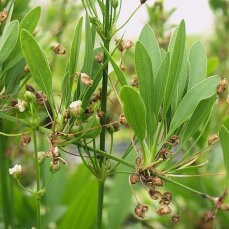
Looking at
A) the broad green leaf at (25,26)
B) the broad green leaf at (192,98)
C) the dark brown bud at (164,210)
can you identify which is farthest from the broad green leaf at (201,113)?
the broad green leaf at (25,26)

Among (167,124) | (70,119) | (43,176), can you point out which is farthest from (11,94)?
(43,176)

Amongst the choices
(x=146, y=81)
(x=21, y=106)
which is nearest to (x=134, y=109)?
(x=146, y=81)

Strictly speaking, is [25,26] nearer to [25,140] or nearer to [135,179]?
[25,140]

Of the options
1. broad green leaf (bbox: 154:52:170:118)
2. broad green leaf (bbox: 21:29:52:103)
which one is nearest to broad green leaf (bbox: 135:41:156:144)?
broad green leaf (bbox: 154:52:170:118)

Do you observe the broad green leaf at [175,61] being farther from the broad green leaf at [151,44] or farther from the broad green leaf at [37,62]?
the broad green leaf at [37,62]

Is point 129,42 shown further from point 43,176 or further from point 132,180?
point 43,176

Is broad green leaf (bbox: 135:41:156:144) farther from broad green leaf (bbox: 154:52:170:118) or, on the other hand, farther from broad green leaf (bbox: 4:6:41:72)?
broad green leaf (bbox: 4:6:41:72)
